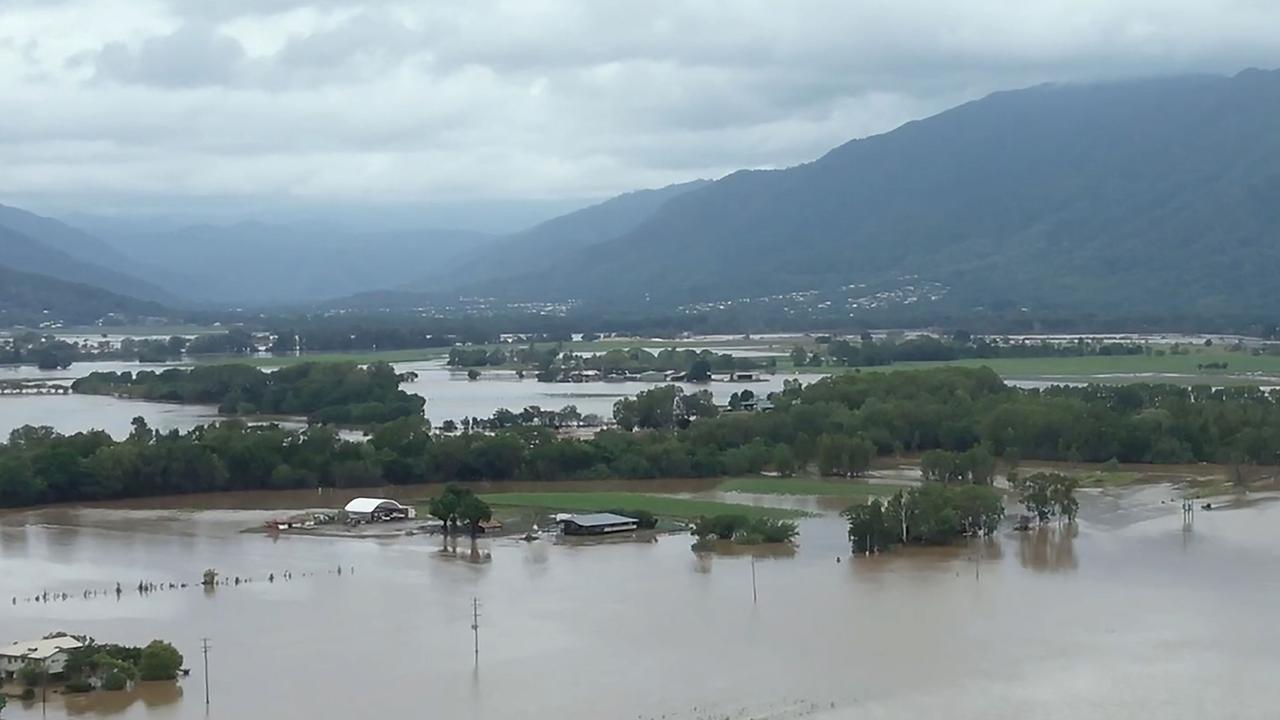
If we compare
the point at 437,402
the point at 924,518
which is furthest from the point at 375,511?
the point at 437,402

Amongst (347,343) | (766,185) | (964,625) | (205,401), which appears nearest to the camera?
A: (964,625)

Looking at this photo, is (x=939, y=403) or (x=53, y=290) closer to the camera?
(x=939, y=403)

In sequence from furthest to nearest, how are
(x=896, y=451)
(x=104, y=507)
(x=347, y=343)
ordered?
(x=347, y=343) < (x=896, y=451) < (x=104, y=507)

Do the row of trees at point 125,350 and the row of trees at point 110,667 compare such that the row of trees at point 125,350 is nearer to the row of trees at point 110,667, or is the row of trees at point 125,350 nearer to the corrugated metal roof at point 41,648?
the corrugated metal roof at point 41,648

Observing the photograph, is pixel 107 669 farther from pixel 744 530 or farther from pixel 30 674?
pixel 744 530

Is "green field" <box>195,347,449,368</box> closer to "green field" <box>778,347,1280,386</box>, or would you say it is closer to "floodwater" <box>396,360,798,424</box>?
"floodwater" <box>396,360,798,424</box>

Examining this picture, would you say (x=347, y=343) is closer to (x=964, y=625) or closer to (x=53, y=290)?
(x=53, y=290)

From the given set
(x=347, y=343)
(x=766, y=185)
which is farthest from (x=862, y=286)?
(x=347, y=343)
